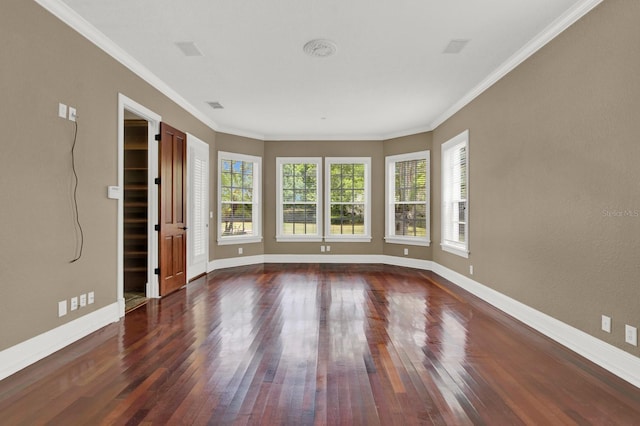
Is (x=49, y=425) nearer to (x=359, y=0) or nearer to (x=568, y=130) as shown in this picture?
(x=359, y=0)

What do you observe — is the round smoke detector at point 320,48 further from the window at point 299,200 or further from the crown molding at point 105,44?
the window at point 299,200

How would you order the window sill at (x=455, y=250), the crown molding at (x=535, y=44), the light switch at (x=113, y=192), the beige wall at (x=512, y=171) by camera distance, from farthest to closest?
the window sill at (x=455, y=250) < the light switch at (x=113, y=192) < the crown molding at (x=535, y=44) < the beige wall at (x=512, y=171)

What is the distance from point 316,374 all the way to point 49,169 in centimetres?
277

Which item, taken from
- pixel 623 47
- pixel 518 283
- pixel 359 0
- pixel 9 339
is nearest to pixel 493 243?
pixel 518 283

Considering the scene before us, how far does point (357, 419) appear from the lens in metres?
2.01

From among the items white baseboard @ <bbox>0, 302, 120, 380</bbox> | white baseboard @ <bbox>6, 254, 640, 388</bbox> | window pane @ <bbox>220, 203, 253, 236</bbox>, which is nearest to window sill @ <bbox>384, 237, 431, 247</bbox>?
white baseboard @ <bbox>6, 254, 640, 388</bbox>

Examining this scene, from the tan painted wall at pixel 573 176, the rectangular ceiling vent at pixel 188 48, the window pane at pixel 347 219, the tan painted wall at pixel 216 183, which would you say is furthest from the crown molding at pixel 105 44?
the tan painted wall at pixel 573 176

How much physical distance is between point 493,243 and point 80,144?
4806 millimetres

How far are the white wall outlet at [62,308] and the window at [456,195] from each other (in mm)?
5027

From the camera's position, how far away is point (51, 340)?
2975 millimetres

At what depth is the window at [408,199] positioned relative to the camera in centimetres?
721

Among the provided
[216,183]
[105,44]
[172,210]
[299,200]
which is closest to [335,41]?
[105,44]

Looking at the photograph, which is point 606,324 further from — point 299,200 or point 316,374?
point 299,200

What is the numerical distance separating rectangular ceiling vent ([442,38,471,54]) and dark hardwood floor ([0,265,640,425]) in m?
2.93
